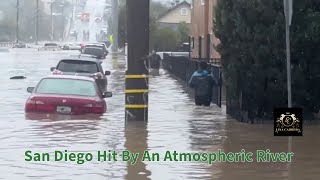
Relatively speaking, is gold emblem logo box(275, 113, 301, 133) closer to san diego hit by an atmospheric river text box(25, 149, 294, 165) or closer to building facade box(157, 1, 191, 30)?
san diego hit by an atmospheric river text box(25, 149, 294, 165)

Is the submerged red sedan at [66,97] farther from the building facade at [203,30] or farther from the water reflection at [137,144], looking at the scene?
the building facade at [203,30]

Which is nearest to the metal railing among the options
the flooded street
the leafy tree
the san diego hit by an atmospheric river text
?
the flooded street

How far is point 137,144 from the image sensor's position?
13.9 meters

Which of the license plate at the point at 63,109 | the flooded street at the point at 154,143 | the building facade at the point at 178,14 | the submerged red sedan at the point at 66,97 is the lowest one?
the flooded street at the point at 154,143

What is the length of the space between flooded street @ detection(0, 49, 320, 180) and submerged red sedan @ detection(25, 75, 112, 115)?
0.41m

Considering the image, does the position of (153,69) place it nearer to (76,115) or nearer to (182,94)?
(182,94)

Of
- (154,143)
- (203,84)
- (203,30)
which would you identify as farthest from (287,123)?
(203,30)

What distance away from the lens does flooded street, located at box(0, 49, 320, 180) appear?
1109 cm

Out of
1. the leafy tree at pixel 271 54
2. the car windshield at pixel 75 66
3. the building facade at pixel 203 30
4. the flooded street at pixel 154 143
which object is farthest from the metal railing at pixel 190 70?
the leafy tree at pixel 271 54

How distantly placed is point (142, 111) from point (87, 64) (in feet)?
36.0

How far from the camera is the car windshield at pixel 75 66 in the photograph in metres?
26.5

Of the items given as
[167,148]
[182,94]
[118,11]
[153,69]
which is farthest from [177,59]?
[118,11]

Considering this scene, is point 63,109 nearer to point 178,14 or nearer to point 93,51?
point 93,51

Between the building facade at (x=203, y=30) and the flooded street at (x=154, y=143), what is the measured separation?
2196cm
